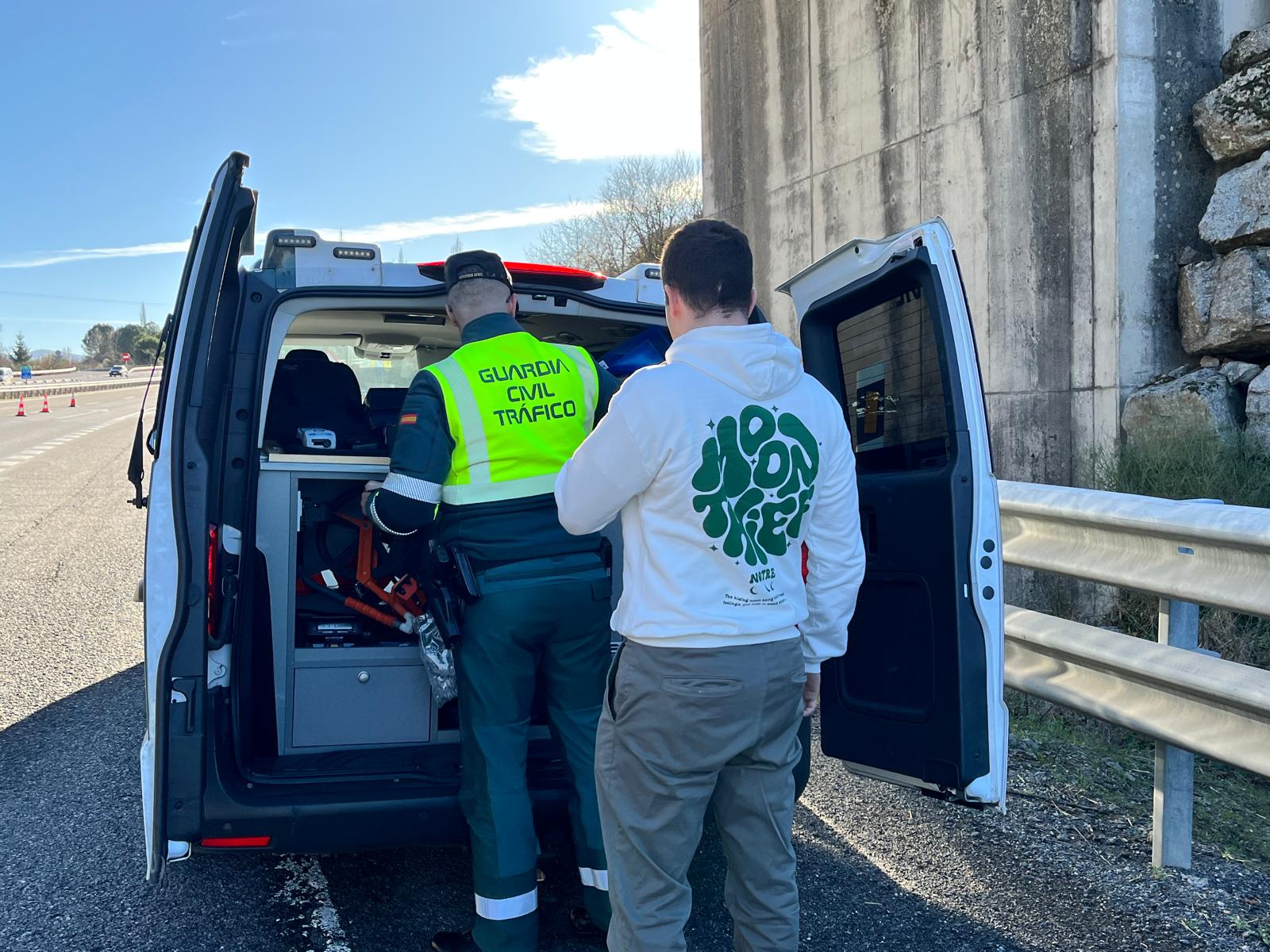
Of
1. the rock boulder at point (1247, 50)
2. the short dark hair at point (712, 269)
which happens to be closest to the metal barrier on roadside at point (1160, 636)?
the short dark hair at point (712, 269)

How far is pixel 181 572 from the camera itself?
2.77 metres

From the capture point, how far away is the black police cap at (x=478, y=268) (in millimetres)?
3195

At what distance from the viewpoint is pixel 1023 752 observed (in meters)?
4.29

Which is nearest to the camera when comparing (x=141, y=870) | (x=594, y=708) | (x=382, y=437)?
(x=594, y=708)

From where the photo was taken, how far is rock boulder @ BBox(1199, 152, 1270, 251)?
557 centimetres

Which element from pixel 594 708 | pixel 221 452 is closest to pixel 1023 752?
pixel 594 708

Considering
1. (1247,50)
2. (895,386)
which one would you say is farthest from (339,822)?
(1247,50)

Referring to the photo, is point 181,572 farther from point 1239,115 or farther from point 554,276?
point 1239,115

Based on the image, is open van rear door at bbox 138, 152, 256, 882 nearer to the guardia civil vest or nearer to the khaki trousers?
the guardia civil vest

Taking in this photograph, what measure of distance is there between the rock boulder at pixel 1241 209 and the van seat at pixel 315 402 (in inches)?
179

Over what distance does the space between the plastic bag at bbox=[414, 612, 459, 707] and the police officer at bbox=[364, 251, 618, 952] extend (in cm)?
36

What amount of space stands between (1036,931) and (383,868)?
2.03 m

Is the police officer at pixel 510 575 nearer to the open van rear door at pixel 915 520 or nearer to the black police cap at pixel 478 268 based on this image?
the black police cap at pixel 478 268

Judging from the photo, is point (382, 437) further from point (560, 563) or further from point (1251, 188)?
point (1251, 188)
